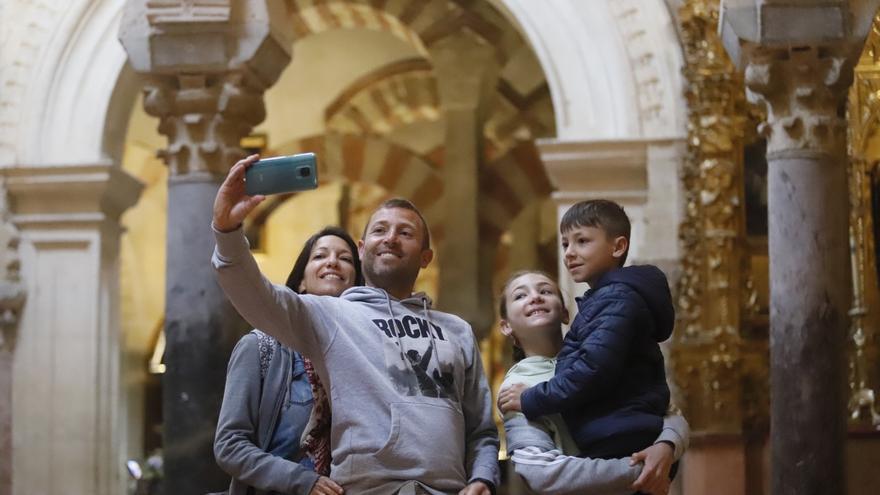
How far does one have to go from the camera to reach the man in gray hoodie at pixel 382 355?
10.4 feet

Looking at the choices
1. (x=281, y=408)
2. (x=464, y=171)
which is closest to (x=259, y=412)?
(x=281, y=408)

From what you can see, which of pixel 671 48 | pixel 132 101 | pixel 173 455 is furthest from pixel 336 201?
pixel 173 455

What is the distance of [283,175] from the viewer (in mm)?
3072

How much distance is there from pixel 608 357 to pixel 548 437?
0.95ft

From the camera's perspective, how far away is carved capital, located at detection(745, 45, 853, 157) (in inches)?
227

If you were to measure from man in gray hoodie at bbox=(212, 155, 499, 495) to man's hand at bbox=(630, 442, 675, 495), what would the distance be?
37cm

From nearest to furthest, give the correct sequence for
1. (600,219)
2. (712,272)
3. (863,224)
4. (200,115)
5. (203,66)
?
(600,219), (203,66), (200,115), (712,272), (863,224)

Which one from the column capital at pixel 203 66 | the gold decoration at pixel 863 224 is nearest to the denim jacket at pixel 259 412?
the column capital at pixel 203 66

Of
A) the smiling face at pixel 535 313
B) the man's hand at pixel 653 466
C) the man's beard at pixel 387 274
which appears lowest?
the man's hand at pixel 653 466

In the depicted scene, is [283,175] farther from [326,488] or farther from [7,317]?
[7,317]

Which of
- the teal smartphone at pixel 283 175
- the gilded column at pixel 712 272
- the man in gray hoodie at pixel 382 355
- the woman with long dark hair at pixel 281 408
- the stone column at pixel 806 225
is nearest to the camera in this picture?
the teal smartphone at pixel 283 175

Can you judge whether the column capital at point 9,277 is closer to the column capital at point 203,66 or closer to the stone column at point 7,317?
the stone column at point 7,317

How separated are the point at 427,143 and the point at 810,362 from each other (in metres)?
8.91

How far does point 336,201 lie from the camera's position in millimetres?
13734
